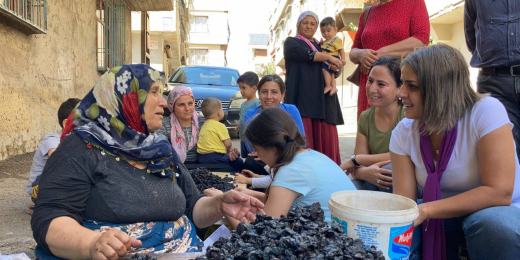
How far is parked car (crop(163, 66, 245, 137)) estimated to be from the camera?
30.1ft

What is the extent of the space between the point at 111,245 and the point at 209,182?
2.30 m

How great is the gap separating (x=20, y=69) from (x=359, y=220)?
18.2 ft

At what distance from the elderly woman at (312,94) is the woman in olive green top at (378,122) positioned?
4.26 ft

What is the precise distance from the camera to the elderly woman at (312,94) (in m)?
4.70

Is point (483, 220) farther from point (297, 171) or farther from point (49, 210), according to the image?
point (49, 210)

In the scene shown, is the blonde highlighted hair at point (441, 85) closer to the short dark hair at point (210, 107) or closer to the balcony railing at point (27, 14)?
the short dark hair at point (210, 107)

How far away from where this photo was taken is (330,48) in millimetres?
5238

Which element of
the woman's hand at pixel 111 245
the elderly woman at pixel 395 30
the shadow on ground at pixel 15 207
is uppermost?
the elderly woman at pixel 395 30

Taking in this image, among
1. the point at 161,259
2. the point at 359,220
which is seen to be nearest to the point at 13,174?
the point at 161,259

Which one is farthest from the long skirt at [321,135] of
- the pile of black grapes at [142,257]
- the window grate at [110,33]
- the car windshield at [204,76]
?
the window grate at [110,33]

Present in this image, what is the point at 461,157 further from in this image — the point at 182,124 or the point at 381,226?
the point at 182,124

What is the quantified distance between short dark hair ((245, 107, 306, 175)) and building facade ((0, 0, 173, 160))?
12.7 feet

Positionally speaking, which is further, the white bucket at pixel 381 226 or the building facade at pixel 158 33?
the building facade at pixel 158 33

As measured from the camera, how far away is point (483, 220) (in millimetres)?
2006
